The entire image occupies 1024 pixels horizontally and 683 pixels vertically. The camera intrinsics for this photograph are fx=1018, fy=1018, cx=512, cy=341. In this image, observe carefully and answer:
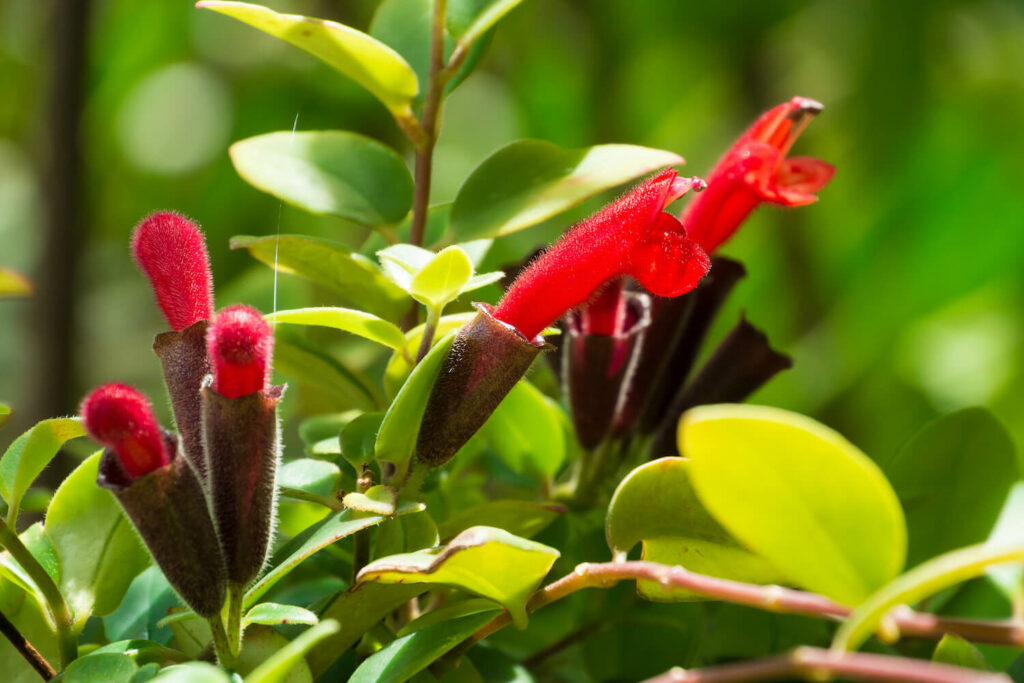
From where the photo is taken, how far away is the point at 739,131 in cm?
152

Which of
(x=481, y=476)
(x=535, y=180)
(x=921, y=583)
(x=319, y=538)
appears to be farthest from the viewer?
(x=481, y=476)

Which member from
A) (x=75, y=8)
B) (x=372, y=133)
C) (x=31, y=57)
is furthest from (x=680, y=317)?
(x=31, y=57)

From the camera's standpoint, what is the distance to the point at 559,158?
17.0 inches

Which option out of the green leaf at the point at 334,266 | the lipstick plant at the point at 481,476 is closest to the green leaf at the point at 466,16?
the lipstick plant at the point at 481,476

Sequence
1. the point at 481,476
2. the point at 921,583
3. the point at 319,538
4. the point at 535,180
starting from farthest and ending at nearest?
the point at 481,476, the point at 535,180, the point at 319,538, the point at 921,583

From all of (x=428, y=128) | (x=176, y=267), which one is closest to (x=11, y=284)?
(x=176, y=267)

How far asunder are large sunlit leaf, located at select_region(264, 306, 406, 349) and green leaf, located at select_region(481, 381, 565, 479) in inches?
4.4

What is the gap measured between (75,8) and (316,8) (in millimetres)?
572

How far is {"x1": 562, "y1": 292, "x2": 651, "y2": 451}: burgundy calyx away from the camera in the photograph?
47 centimetres

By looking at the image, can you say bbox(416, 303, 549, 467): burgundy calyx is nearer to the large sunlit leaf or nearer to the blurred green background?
the large sunlit leaf

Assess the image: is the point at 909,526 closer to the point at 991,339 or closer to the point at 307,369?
the point at 307,369

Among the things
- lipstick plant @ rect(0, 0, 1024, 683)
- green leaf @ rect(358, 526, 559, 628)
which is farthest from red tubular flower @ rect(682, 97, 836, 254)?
green leaf @ rect(358, 526, 559, 628)

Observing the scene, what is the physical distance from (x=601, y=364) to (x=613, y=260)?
9cm

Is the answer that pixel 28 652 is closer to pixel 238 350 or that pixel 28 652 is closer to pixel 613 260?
pixel 238 350
